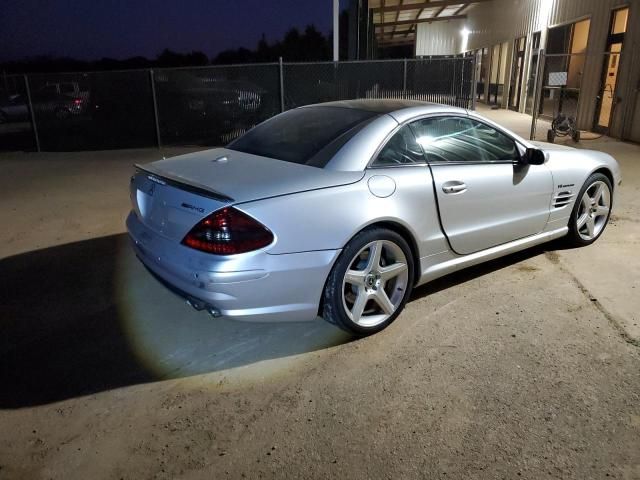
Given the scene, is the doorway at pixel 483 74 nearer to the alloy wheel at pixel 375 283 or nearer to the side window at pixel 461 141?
the side window at pixel 461 141

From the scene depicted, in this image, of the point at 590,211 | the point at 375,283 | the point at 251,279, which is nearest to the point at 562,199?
the point at 590,211

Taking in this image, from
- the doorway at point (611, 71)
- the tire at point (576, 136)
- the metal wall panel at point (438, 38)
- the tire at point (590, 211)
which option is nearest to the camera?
the tire at point (590, 211)

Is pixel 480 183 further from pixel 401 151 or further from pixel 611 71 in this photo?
pixel 611 71

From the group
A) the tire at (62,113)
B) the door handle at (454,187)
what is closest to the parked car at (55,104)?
the tire at (62,113)

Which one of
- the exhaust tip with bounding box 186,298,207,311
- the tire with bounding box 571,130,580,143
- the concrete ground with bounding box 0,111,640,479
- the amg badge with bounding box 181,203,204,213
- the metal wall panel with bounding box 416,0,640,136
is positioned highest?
the metal wall panel with bounding box 416,0,640,136

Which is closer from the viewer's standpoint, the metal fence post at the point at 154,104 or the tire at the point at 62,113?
the metal fence post at the point at 154,104

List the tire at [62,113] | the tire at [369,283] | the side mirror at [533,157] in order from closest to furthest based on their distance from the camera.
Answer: the tire at [369,283], the side mirror at [533,157], the tire at [62,113]

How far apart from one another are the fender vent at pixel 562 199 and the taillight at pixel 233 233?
285 cm

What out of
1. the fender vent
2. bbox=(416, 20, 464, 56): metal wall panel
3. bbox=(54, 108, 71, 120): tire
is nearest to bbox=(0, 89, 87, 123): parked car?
bbox=(54, 108, 71, 120): tire

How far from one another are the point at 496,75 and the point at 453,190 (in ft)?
77.0

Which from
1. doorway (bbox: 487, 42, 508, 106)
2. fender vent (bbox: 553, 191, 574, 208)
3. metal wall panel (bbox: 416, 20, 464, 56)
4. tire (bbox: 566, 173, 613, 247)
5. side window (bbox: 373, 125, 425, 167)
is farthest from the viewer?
metal wall panel (bbox: 416, 20, 464, 56)

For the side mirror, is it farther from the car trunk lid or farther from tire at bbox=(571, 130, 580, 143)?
tire at bbox=(571, 130, 580, 143)

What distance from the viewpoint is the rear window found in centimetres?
349

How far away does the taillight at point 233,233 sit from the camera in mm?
2836
